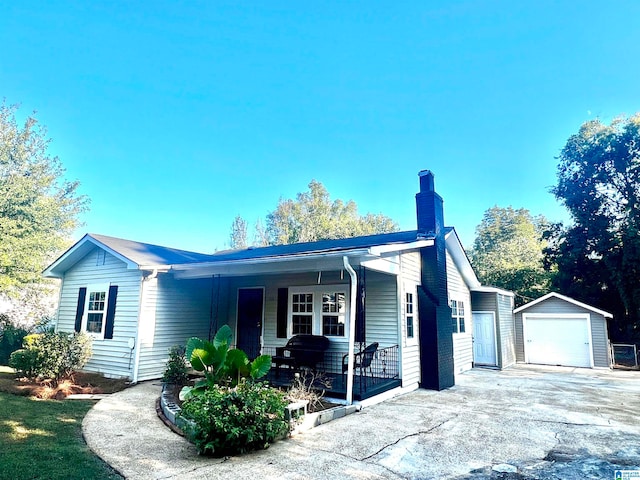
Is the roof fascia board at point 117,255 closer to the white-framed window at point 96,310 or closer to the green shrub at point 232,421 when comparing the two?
the white-framed window at point 96,310

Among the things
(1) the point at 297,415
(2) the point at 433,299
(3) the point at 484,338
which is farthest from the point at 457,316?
(1) the point at 297,415

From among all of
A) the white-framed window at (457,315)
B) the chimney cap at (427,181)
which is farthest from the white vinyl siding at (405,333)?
the white-framed window at (457,315)

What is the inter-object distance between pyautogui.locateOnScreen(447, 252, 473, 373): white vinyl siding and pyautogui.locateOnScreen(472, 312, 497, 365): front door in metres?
0.57

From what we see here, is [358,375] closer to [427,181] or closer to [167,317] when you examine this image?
[167,317]

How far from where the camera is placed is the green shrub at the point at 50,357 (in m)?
8.12

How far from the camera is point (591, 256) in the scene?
66.7 ft

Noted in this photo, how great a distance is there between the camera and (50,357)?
323 inches

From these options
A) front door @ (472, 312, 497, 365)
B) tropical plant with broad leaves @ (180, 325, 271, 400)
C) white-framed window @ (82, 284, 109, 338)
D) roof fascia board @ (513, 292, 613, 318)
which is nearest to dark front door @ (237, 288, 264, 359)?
white-framed window @ (82, 284, 109, 338)

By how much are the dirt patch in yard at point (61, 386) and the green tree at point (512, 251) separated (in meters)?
21.9

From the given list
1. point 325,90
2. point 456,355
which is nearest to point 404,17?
point 325,90

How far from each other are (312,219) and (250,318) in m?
25.5

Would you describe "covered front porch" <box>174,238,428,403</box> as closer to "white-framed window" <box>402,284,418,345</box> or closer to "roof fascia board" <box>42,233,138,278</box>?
"white-framed window" <box>402,284,418,345</box>

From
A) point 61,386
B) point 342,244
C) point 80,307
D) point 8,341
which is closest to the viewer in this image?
point 61,386

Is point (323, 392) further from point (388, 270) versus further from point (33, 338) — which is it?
point (33, 338)
